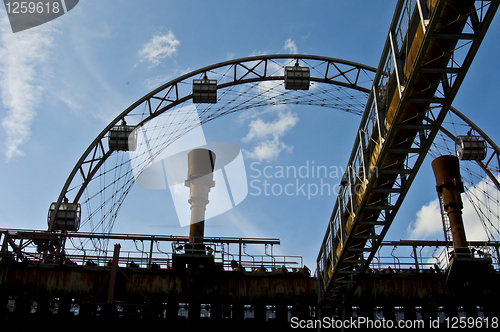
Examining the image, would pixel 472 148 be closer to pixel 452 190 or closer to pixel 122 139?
pixel 452 190

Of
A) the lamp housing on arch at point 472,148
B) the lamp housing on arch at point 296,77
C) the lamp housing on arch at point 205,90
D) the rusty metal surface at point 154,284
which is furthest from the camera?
the lamp housing on arch at point 205,90

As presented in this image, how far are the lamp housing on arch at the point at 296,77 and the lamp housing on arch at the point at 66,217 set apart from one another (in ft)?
52.4

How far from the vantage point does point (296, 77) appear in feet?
93.7

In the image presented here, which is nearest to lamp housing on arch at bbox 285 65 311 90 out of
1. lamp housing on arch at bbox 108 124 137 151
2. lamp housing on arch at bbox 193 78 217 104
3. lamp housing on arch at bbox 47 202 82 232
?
lamp housing on arch at bbox 193 78 217 104

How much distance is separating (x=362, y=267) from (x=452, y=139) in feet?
48.1

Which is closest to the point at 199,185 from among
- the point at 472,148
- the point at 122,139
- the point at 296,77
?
the point at 122,139

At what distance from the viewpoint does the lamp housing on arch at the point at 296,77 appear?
28.5 m

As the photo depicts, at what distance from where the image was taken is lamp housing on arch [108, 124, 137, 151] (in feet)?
92.7

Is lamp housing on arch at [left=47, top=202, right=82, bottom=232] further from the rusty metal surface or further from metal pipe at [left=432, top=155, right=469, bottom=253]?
metal pipe at [left=432, top=155, right=469, bottom=253]

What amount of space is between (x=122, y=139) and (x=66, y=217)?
6.07m

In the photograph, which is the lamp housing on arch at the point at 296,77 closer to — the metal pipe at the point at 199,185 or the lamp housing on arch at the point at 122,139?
the metal pipe at the point at 199,185

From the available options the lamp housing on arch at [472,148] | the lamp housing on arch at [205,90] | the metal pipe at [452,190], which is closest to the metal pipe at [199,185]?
the lamp housing on arch at [205,90]

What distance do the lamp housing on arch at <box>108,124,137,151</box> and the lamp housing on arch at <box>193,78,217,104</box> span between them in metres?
4.94

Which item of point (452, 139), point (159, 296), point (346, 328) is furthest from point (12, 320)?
point (452, 139)
